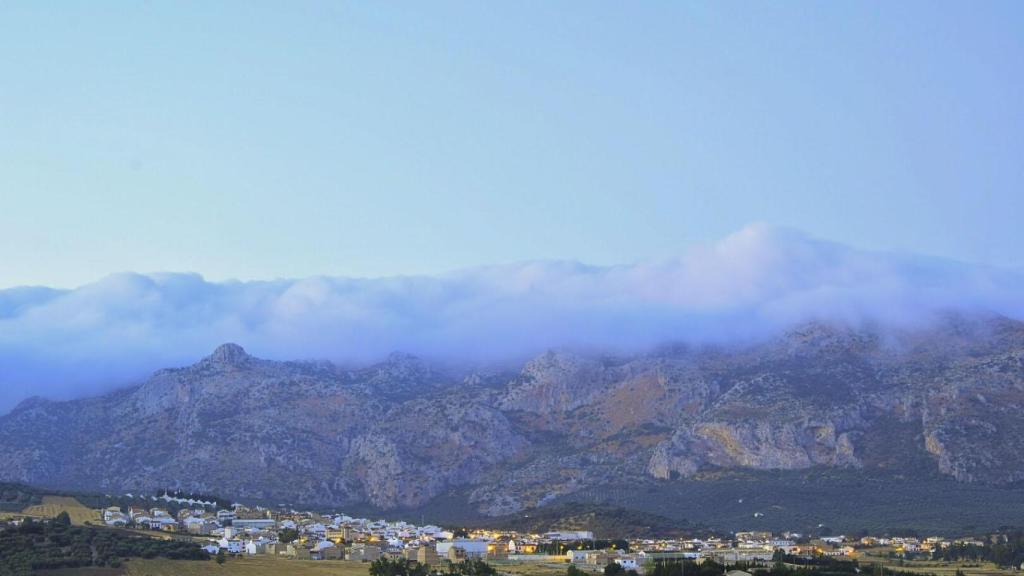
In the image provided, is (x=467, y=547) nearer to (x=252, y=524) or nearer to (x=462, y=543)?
(x=462, y=543)

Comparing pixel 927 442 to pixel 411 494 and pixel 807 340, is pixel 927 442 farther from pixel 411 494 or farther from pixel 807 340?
pixel 411 494

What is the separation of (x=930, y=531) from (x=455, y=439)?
247ft

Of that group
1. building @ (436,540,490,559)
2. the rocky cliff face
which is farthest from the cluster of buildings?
the rocky cliff face

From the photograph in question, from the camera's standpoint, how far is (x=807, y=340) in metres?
188

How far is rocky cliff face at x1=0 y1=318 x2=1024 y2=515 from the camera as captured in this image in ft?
527

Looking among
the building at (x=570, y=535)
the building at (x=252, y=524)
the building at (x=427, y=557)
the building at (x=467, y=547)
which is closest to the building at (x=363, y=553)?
the building at (x=427, y=557)

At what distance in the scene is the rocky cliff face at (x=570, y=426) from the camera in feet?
527

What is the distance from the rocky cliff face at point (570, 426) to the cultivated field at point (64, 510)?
137 ft

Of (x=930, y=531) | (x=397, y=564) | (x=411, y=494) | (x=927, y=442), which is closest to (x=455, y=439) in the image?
(x=411, y=494)

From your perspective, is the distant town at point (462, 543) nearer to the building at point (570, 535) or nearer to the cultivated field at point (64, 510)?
the building at point (570, 535)

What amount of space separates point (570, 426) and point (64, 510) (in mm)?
86604

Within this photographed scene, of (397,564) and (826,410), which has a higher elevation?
(826,410)

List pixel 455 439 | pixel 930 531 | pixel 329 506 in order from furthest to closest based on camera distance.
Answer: pixel 455 439 → pixel 329 506 → pixel 930 531

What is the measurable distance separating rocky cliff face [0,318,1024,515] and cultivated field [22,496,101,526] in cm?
4164
